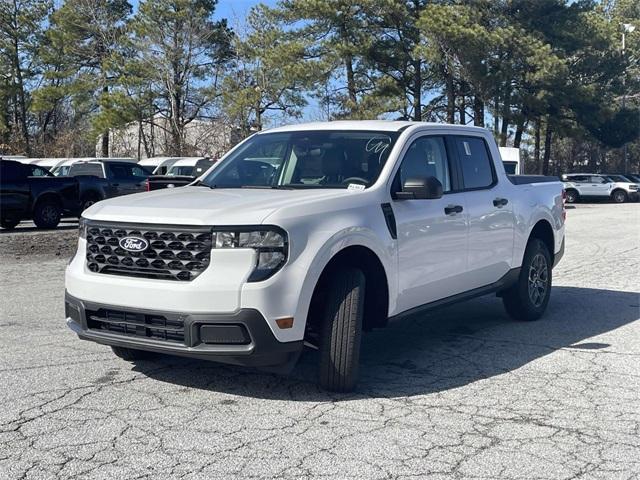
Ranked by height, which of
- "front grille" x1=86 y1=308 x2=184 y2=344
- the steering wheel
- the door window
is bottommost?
"front grille" x1=86 y1=308 x2=184 y2=344

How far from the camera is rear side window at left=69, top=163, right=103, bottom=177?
2555 cm

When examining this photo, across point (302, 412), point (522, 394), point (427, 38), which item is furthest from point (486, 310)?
point (427, 38)

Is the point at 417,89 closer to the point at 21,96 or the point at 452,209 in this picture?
the point at 21,96

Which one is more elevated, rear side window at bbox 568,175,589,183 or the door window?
the door window

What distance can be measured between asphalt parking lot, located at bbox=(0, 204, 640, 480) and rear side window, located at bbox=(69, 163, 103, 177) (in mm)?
18228

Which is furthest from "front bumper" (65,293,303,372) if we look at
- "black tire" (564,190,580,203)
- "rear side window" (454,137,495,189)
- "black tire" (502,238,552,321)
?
"black tire" (564,190,580,203)

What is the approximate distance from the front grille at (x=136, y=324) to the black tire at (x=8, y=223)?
14990 millimetres

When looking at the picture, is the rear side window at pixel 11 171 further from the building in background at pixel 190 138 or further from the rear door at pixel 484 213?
the building in background at pixel 190 138

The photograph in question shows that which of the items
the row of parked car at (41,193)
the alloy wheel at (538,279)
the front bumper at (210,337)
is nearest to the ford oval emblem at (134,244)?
the front bumper at (210,337)

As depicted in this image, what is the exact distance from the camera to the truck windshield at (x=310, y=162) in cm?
609

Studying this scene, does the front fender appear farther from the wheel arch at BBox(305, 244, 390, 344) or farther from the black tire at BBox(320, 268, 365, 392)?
the black tire at BBox(320, 268, 365, 392)

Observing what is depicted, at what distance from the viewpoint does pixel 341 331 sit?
524 centimetres

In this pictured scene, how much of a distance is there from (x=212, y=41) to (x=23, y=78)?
13.5 m

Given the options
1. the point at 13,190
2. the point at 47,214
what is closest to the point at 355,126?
the point at 13,190
